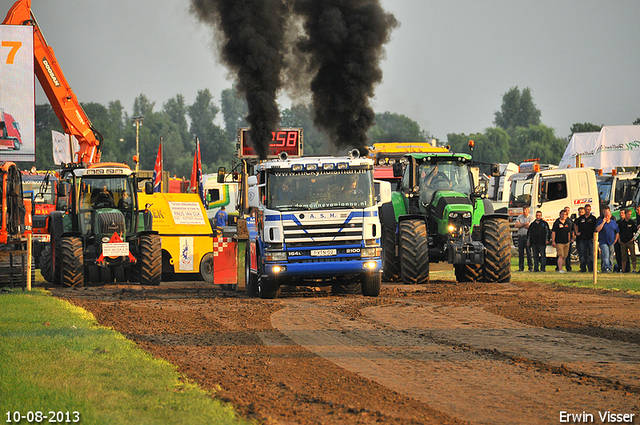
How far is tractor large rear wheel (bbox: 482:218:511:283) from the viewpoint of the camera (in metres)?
18.1

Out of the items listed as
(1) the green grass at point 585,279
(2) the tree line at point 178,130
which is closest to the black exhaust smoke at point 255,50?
(1) the green grass at point 585,279

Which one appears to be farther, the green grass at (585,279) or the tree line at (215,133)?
the tree line at (215,133)

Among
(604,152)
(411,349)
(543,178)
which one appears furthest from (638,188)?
(411,349)

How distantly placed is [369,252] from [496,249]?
13.7 feet

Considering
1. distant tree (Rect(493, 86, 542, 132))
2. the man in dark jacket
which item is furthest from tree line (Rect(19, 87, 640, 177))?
the man in dark jacket

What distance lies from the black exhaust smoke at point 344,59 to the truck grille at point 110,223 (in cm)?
870

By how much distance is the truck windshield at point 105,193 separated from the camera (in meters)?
20.4

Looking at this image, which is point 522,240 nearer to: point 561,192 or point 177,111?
point 561,192

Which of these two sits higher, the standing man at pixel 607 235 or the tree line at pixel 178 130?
the tree line at pixel 178 130

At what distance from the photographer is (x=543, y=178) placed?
93.1ft

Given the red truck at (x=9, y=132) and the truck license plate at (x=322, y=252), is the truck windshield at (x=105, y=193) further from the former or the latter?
the truck license plate at (x=322, y=252)

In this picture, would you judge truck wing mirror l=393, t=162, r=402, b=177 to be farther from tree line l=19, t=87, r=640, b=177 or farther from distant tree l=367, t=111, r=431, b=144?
distant tree l=367, t=111, r=431, b=144

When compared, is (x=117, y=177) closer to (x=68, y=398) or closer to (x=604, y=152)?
(x=68, y=398)

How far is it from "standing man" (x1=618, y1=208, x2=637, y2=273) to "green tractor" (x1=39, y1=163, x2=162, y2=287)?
12843mm
